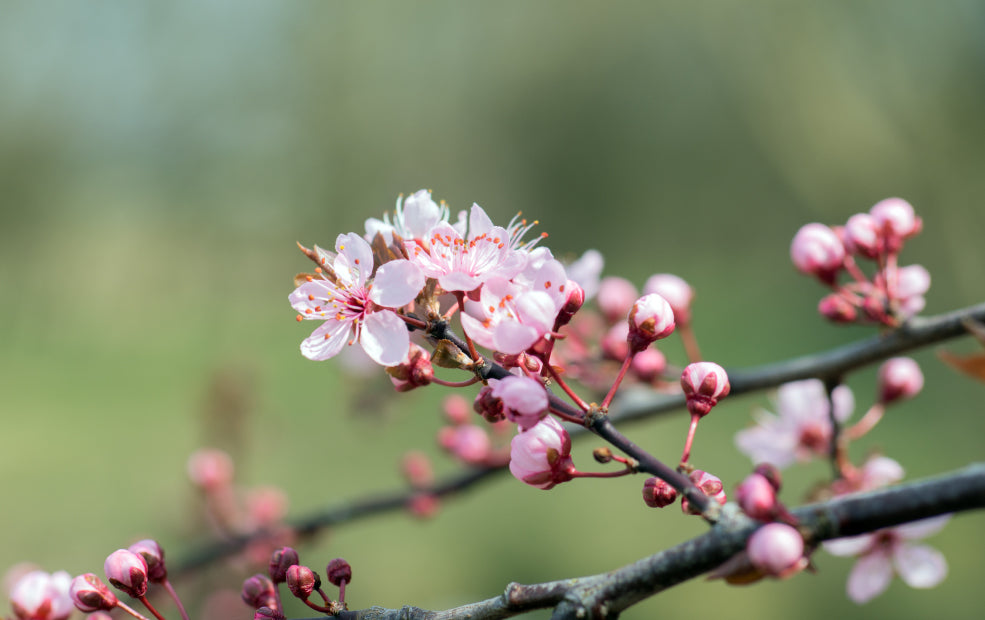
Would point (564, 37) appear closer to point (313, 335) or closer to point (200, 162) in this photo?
point (200, 162)

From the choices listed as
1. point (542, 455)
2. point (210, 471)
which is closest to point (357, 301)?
point (542, 455)

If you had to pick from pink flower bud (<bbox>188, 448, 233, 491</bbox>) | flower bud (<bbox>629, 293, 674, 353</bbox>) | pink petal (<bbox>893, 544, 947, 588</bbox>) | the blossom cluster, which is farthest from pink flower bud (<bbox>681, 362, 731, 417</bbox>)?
pink flower bud (<bbox>188, 448, 233, 491</bbox>)

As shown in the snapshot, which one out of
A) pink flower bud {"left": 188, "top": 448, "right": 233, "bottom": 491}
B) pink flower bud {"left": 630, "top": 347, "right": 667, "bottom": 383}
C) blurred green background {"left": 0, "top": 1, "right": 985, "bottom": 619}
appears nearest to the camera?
pink flower bud {"left": 630, "top": 347, "right": 667, "bottom": 383}

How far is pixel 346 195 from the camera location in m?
5.16

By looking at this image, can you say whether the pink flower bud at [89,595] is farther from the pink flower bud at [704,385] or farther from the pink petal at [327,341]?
the pink flower bud at [704,385]

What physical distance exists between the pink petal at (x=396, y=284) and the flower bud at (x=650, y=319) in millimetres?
113


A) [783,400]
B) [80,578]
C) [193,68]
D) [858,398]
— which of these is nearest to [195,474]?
[80,578]

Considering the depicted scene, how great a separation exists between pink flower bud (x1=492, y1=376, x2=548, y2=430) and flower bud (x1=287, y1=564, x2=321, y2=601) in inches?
5.7

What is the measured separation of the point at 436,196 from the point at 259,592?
4.71 meters

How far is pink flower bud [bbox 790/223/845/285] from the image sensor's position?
2.00 ft

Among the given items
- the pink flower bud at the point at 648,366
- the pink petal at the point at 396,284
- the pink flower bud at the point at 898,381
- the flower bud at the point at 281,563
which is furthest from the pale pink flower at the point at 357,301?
the pink flower bud at the point at 898,381

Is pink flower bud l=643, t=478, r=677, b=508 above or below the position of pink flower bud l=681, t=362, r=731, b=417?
below

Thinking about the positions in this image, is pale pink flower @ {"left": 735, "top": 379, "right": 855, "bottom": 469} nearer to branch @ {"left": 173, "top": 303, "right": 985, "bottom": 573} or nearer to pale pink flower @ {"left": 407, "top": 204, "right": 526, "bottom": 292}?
branch @ {"left": 173, "top": 303, "right": 985, "bottom": 573}

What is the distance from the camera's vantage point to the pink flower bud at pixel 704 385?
1.27 ft
